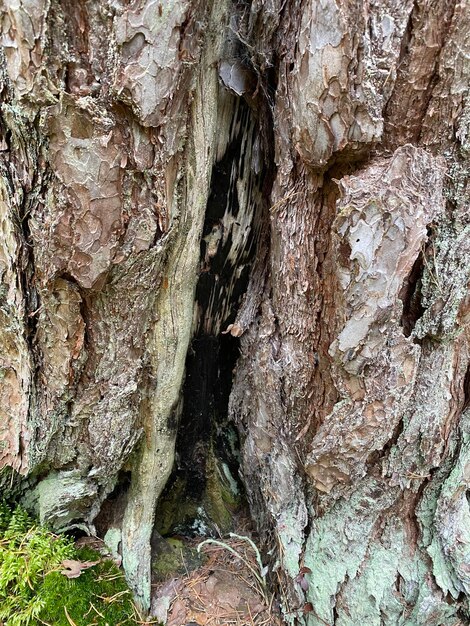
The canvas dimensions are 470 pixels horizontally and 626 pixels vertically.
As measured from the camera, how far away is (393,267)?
1315 millimetres

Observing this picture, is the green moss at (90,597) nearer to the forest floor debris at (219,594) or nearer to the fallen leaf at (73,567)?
the fallen leaf at (73,567)

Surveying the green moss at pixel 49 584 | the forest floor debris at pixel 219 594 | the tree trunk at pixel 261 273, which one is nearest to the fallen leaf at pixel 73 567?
the green moss at pixel 49 584

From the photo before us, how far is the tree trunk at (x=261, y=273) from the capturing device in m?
1.27

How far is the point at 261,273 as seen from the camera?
1.81m

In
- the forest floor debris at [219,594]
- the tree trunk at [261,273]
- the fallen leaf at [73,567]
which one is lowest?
the forest floor debris at [219,594]

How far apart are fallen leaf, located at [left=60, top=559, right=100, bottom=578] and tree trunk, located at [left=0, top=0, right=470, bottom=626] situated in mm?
158

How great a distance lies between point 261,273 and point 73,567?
3.97ft

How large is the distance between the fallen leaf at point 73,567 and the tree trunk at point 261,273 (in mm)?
158

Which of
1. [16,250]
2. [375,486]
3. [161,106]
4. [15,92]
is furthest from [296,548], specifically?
[15,92]

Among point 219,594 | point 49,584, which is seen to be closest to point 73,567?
point 49,584

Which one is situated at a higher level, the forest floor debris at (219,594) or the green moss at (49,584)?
the green moss at (49,584)

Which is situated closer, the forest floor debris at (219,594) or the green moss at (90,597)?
the green moss at (90,597)

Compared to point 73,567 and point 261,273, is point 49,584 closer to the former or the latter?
point 73,567

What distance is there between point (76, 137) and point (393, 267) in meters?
0.91
